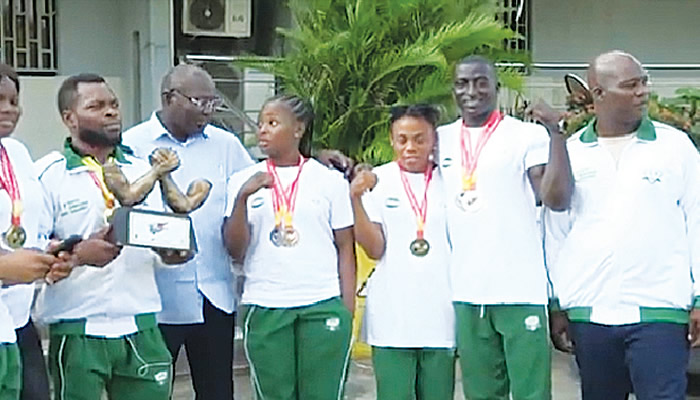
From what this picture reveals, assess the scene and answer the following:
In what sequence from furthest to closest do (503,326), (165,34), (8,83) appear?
(165,34), (503,326), (8,83)

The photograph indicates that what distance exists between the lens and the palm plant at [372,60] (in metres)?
7.89

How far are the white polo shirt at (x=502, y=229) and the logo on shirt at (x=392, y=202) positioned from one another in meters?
0.23

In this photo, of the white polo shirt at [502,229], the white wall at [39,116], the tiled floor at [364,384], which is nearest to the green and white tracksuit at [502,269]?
the white polo shirt at [502,229]

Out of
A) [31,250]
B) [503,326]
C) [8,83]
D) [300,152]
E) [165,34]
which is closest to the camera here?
[31,250]

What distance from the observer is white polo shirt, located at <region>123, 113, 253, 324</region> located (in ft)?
15.7

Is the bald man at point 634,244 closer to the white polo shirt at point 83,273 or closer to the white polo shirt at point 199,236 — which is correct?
the white polo shirt at point 199,236

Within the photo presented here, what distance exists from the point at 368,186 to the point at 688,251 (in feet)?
4.17

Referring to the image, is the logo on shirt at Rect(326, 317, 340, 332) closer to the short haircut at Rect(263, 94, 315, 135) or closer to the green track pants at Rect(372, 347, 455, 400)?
the green track pants at Rect(372, 347, 455, 400)

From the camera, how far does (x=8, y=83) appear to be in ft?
13.6

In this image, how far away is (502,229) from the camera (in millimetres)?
4480

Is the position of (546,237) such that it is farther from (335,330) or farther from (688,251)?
(335,330)

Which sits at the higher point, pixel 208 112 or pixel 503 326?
pixel 208 112

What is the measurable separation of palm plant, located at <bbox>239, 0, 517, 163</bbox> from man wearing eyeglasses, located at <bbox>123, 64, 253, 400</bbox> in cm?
296

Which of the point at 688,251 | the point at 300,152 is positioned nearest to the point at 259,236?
the point at 300,152
